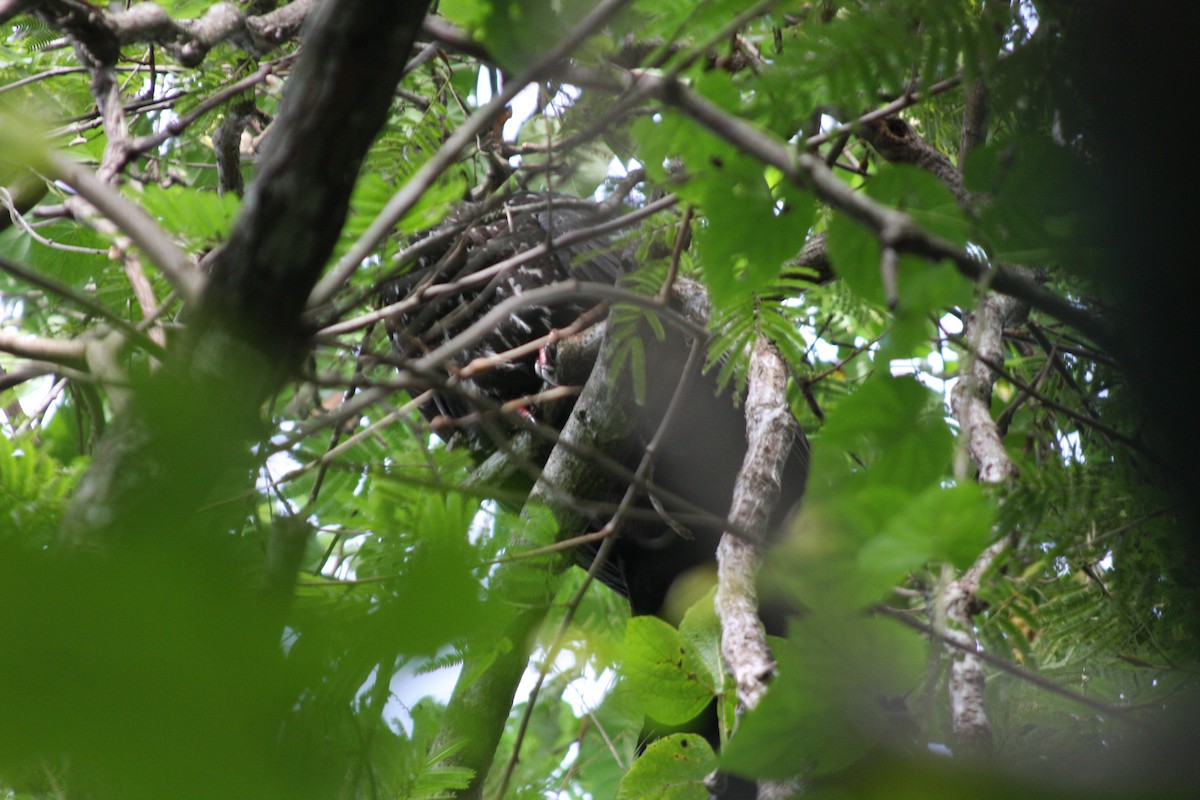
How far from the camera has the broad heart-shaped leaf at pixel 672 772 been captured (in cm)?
121

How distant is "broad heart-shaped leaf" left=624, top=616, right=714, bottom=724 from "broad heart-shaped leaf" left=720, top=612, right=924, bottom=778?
1.77 feet

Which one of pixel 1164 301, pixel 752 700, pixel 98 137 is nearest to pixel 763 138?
pixel 1164 301

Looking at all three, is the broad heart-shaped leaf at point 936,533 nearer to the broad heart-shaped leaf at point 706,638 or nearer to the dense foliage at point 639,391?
the dense foliage at point 639,391

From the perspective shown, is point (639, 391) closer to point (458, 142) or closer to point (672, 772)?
point (672, 772)

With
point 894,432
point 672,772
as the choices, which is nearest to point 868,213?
point 894,432

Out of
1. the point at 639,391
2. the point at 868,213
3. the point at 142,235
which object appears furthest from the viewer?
the point at 639,391

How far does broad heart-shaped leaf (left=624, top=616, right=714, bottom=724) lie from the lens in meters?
1.17

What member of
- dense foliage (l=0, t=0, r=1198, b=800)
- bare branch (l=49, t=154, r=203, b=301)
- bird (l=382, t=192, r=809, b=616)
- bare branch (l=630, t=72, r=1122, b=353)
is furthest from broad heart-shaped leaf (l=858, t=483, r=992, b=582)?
bird (l=382, t=192, r=809, b=616)

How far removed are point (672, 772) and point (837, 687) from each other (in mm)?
679

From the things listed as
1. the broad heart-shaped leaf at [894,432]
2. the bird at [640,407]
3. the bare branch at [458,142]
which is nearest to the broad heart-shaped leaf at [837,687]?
the broad heart-shaped leaf at [894,432]

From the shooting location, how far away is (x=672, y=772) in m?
1.22

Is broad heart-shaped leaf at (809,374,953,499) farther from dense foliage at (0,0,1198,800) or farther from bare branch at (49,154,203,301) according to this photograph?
bare branch at (49,154,203,301)

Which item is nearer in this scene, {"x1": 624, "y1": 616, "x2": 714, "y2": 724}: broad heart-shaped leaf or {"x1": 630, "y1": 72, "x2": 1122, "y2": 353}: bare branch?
{"x1": 630, "y1": 72, "x2": 1122, "y2": 353}: bare branch

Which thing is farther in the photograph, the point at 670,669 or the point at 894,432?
the point at 670,669
